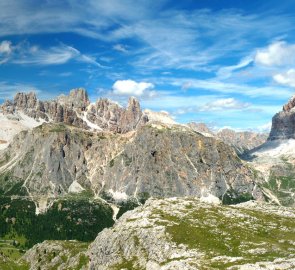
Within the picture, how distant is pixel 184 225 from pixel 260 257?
54648 millimetres

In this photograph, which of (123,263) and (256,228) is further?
(256,228)

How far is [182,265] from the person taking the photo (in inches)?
5635

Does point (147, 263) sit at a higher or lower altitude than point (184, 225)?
lower

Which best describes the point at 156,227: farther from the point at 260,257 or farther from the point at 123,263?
the point at 260,257

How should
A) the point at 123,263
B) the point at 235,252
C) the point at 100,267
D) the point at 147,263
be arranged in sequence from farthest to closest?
the point at 100,267 → the point at 123,263 → the point at 147,263 → the point at 235,252

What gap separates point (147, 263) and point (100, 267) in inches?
1343

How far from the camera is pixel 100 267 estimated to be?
197m

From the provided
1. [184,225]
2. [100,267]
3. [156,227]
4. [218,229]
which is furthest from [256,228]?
[100,267]

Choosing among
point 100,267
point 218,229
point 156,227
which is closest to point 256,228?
point 218,229

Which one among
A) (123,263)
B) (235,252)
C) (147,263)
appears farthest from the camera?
(123,263)

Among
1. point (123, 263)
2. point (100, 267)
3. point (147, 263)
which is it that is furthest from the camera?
point (100, 267)

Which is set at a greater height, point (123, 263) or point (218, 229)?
point (218, 229)

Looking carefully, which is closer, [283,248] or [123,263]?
[283,248]

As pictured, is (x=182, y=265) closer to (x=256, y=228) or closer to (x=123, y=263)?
(x=123, y=263)
